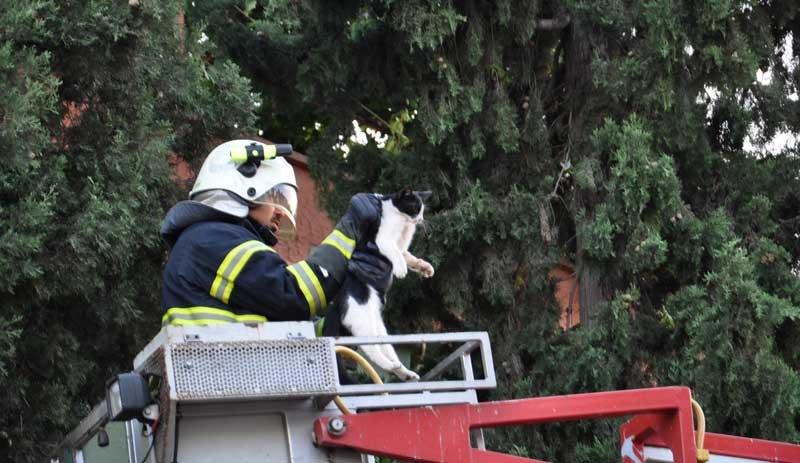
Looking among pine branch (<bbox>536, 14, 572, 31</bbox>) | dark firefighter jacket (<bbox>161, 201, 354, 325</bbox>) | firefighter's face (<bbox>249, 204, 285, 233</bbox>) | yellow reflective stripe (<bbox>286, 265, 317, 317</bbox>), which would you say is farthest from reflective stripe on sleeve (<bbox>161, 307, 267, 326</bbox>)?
pine branch (<bbox>536, 14, 572, 31</bbox>)

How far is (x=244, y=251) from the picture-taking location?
19.5ft

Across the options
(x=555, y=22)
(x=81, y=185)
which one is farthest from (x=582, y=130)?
(x=81, y=185)

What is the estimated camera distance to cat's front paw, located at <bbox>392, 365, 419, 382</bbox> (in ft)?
20.1

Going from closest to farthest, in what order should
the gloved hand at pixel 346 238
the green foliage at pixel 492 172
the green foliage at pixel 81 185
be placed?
the gloved hand at pixel 346 238 < the green foliage at pixel 81 185 < the green foliage at pixel 492 172

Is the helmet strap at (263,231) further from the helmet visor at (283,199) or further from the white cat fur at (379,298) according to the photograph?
the white cat fur at (379,298)

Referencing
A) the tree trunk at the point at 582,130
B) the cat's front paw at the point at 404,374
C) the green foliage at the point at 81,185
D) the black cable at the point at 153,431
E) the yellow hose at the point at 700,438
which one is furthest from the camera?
the tree trunk at the point at 582,130

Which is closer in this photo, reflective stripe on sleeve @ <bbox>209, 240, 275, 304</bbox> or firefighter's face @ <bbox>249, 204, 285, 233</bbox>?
reflective stripe on sleeve @ <bbox>209, 240, 275, 304</bbox>

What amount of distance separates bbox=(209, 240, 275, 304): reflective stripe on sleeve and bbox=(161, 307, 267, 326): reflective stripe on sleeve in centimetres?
5

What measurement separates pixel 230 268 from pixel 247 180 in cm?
52

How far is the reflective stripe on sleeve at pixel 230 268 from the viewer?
5922mm

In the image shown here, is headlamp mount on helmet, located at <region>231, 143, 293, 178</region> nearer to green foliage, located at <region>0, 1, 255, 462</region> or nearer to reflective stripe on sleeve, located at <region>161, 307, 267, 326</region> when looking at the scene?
reflective stripe on sleeve, located at <region>161, 307, 267, 326</region>

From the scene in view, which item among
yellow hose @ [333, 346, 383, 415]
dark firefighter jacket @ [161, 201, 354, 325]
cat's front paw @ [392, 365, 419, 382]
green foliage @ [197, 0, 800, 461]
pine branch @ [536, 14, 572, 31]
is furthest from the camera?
pine branch @ [536, 14, 572, 31]

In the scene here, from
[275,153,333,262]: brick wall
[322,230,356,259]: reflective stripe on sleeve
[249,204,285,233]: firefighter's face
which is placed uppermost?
[275,153,333,262]: brick wall

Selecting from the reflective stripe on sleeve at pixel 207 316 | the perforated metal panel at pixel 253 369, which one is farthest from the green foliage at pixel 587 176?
the perforated metal panel at pixel 253 369
